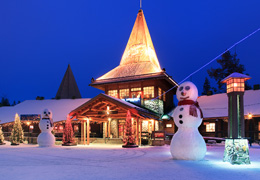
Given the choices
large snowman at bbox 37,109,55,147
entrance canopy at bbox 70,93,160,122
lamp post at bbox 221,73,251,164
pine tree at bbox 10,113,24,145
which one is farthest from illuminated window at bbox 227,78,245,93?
pine tree at bbox 10,113,24,145

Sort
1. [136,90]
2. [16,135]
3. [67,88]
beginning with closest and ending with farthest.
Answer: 1. [16,135]
2. [136,90]
3. [67,88]

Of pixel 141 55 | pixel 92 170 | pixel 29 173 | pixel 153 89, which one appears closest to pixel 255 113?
pixel 153 89

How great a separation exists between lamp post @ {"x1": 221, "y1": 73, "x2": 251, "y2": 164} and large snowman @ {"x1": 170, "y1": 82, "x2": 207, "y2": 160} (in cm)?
114

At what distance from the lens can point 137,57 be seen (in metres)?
28.9

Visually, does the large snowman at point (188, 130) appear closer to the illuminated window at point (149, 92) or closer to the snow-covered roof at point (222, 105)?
the snow-covered roof at point (222, 105)

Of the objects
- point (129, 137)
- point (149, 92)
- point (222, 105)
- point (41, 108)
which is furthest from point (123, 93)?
point (41, 108)

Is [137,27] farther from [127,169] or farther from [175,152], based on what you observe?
[127,169]

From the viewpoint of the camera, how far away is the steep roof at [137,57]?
2725cm

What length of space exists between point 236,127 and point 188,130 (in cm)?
193

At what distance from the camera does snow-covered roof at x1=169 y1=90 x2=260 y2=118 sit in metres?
22.9

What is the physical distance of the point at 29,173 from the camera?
767 centimetres

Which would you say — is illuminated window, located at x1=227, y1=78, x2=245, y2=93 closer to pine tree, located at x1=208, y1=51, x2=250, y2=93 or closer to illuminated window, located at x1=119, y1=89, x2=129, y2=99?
illuminated window, located at x1=119, y1=89, x2=129, y2=99

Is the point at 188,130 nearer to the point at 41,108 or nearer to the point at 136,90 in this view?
the point at 136,90

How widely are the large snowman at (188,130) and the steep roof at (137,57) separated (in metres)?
15.0
